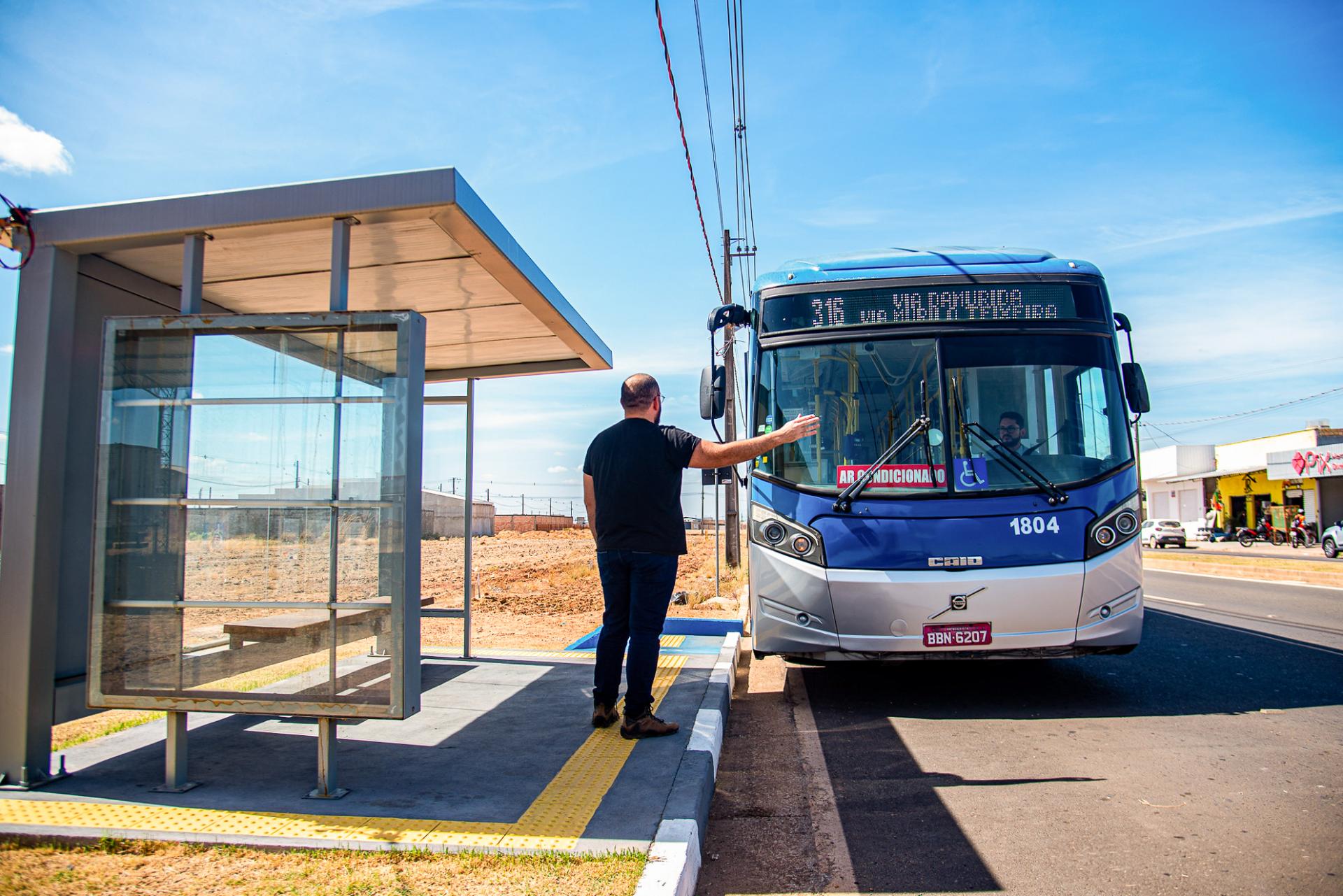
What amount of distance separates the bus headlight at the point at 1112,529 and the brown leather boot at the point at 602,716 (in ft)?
10.8

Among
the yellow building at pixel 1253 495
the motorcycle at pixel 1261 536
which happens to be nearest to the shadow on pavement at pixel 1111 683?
the motorcycle at pixel 1261 536

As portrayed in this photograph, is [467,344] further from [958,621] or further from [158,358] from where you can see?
[958,621]

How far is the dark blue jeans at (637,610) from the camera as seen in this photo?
4520 millimetres

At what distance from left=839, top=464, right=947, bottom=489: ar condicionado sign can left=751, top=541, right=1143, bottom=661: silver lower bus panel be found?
0.60m

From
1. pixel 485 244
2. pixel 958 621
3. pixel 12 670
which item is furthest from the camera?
pixel 958 621

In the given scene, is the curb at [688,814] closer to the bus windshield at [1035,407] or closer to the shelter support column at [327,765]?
the shelter support column at [327,765]

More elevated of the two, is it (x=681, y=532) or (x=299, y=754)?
(x=681, y=532)

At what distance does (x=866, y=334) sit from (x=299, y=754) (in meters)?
4.54

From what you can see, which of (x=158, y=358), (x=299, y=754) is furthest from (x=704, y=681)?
(x=158, y=358)

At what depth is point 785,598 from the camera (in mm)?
5781

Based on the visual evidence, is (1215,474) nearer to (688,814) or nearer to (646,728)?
(646,728)

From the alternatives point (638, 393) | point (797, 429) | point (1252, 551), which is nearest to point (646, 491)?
point (638, 393)

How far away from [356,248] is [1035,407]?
15.1 ft

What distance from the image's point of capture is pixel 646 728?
4535 millimetres
